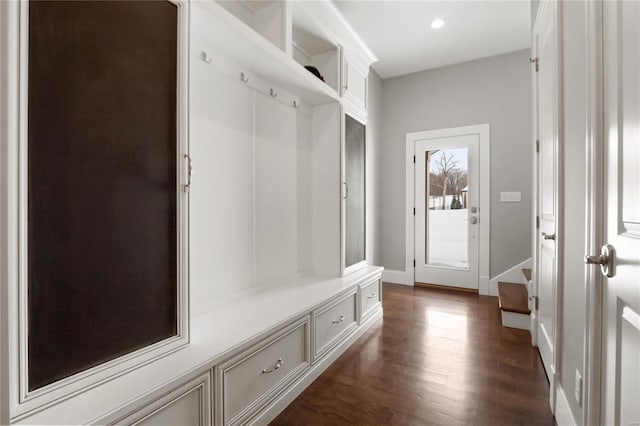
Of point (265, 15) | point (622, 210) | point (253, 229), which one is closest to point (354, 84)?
point (265, 15)

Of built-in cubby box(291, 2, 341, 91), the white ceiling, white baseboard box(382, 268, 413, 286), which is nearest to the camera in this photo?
built-in cubby box(291, 2, 341, 91)

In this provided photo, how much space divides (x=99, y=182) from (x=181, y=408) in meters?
0.87

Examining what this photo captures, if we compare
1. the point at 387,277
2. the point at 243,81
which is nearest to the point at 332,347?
the point at 243,81

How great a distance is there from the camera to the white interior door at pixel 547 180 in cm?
177

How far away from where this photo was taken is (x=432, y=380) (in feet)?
6.54

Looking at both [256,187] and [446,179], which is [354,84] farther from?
[446,179]

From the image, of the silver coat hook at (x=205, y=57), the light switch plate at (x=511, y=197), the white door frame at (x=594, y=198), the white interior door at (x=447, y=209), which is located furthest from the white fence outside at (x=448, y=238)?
the silver coat hook at (x=205, y=57)

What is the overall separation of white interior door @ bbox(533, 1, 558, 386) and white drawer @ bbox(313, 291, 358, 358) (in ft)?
4.31

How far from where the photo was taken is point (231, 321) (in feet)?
5.46

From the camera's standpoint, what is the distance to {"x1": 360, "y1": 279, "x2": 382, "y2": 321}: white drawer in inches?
109

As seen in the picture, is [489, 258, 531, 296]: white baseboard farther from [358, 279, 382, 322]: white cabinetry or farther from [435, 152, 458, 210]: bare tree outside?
[358, 279, 382, 322]: white cabinetry

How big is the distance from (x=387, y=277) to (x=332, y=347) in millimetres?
2542

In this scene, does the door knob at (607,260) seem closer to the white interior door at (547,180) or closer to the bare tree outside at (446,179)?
the white interior door at (547,180)

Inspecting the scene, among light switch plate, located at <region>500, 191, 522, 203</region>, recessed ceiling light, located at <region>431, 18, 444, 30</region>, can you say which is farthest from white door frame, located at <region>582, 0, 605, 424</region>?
light switch plate, located at <region>500, 191, 522, 203</region>
